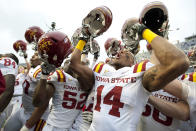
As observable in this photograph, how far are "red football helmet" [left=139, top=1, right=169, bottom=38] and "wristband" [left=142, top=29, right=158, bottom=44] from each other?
0.53 feet

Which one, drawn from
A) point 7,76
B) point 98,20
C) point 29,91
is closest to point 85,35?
point 98,20

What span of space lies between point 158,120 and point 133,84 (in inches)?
29.3

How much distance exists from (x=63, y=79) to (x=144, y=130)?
1.39 meters

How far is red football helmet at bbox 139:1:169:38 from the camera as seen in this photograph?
69.9 inches

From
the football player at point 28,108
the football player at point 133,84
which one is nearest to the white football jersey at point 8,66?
the football player at point 28,108

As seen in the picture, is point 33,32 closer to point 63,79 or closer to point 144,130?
point 63,79

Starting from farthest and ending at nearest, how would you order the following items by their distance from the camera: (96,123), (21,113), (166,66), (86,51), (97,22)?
(21,113), (86,51), (97,22), (96,123), (166,66)

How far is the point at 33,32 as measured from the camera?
3879 mm

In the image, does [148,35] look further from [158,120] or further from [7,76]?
[7,76]

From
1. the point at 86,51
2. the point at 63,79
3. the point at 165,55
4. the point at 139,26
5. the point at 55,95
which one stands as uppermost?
the point at 139,26

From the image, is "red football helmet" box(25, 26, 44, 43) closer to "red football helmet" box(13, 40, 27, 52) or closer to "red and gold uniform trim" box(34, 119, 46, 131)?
"red football helmet" box(13, 40, 27, 52)

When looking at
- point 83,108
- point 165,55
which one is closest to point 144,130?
point 83,108

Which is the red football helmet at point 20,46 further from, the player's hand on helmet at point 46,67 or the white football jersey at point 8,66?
the player's hand on helmet at point 46,67

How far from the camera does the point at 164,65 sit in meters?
1.52
